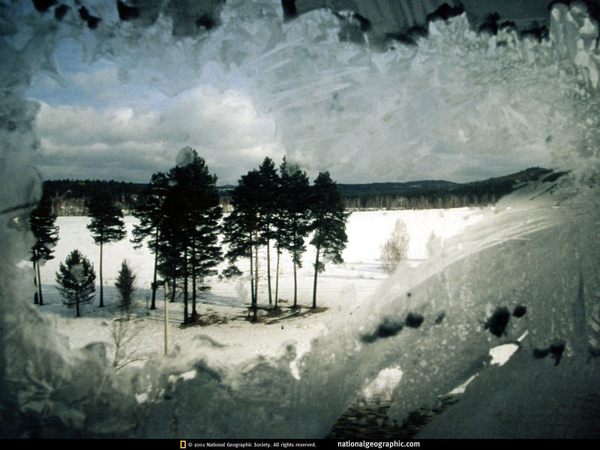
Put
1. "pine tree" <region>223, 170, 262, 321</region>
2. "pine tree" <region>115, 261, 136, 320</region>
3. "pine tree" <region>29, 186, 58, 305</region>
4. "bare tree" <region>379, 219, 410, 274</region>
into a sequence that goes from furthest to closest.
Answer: "pine tree" <region>115, 261, 136, 320</region>, "pine tree" <region>223, 170, 262, 321</region>, "bare tree" <region>379, 219, 410, 274</region>, "pine tree" <region>29, 186, 58, 305</region>

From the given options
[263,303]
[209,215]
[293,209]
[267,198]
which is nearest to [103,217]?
[209,215]

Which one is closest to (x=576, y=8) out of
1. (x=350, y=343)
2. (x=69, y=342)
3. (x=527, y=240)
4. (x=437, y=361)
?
(x=527, y=240)

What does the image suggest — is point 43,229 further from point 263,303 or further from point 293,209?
point 263,303

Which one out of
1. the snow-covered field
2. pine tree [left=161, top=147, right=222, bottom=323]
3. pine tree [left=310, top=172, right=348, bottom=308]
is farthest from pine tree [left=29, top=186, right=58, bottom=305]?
pine tree [left=310, top=172, right=348, bottom=308]

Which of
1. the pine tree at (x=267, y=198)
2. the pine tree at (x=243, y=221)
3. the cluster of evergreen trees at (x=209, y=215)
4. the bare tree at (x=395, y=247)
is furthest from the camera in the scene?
the pine tree at (x=243, y=221)

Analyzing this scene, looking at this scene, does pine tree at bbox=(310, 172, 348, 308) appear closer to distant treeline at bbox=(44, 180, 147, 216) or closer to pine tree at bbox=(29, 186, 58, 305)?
distant treeline at bbox=(44, 180, 147, 216)

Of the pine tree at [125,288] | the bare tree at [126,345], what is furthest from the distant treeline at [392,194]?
the pine tree at [125,288]

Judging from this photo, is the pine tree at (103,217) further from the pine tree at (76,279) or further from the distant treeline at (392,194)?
the pine tree at (76,279)
